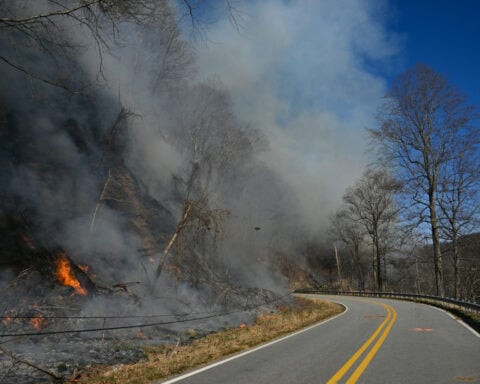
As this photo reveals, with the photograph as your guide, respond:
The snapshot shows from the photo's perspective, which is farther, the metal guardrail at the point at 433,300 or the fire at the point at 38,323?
the metal guardrail at the point at 433,300

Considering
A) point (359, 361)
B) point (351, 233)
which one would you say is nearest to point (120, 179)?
point (359, 361)

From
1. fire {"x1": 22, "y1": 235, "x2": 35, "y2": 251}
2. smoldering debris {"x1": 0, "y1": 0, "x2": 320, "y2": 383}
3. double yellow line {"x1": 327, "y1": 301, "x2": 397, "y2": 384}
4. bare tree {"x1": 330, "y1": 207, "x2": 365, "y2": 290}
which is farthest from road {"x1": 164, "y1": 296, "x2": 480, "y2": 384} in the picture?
bare tree {"x1": 330, "y1": 207, "x2": 365, "y2": 290}

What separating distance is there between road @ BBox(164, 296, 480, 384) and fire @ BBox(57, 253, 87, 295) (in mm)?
6261

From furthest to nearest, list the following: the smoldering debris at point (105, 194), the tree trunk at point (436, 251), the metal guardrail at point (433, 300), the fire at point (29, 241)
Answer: the tree trunk at point (436, 251) < the metal guardrail at point (433, 300) < the fire at point (29, 241) < the smoldering debris at point (105, 194)

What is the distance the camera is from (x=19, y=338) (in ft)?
26.6

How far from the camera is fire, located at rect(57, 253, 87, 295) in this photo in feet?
35.3

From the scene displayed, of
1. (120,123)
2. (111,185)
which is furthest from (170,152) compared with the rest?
(111,185)

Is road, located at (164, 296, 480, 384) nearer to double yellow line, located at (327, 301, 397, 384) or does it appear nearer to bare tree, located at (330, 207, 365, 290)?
double yellow line, located at (327, 301, 397, 384)

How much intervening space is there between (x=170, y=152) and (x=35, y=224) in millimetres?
14341

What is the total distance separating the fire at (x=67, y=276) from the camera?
10.8 metres

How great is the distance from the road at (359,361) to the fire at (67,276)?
20.5 ft

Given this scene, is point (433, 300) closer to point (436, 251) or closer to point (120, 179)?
point (436, 251)

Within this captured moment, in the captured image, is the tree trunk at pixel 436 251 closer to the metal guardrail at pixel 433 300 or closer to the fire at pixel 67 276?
the metal guardrail at pixel 433 300

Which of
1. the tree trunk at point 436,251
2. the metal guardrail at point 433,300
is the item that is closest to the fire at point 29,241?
the metal guardrail at point 433,300
